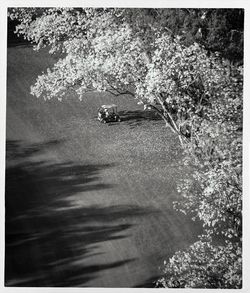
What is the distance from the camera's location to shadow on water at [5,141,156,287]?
8.33ft

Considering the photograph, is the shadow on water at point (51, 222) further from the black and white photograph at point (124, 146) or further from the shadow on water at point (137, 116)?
the shadow on water at point (137, 116)

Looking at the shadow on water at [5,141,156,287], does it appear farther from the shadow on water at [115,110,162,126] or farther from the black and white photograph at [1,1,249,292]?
the shadow on water at [115,110,162,126]

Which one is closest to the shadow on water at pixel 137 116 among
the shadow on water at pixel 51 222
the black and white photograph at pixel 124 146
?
the black and white photograph at pixel 124 146

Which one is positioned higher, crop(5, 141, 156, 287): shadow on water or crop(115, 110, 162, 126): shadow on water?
crop(115, 110, 162, 126): shadow on water

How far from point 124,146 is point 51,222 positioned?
2.05 feet

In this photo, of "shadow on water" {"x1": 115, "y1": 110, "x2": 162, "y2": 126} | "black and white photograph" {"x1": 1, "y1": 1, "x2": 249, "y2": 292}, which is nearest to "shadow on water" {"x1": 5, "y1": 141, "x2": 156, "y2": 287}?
"black and white photograph" {"x1": 1, "y1": 1, "x2": 249, "y2": 292}

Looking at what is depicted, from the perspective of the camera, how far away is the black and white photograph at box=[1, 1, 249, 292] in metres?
2.55

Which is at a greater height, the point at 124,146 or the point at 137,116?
the point at 137,116

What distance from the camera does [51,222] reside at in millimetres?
2559

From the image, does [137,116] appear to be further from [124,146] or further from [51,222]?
[51,222]

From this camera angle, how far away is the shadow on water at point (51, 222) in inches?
100.0

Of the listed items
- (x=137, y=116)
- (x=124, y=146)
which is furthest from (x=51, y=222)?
(x=137, y=116)

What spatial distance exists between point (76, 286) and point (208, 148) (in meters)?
1.13
